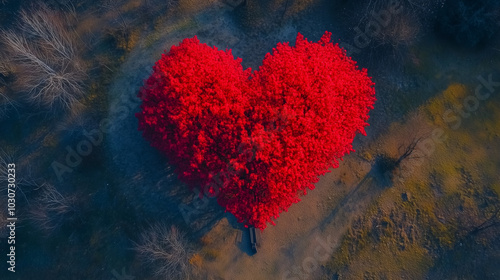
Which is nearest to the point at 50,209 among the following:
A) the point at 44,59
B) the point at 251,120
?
the point at 44,59

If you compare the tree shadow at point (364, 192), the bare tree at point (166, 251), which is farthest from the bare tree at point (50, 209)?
the tree shadow at point (364, 192)

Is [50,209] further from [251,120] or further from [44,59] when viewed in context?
[251,120]

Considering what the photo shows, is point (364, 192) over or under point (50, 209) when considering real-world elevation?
over

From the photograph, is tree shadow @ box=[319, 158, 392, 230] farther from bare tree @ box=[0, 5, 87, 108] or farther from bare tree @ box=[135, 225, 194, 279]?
bare tree @ box=[0, 5, 87, 108]

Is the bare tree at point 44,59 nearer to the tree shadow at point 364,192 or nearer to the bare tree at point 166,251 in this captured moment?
the bare tree at point 166,251

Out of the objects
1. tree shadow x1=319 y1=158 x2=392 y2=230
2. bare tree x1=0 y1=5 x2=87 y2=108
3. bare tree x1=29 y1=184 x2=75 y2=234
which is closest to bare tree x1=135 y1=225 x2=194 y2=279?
bare tree x1=29 y1=184 x2=75 y2=234

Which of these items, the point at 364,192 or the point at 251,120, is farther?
the point at 364,192
